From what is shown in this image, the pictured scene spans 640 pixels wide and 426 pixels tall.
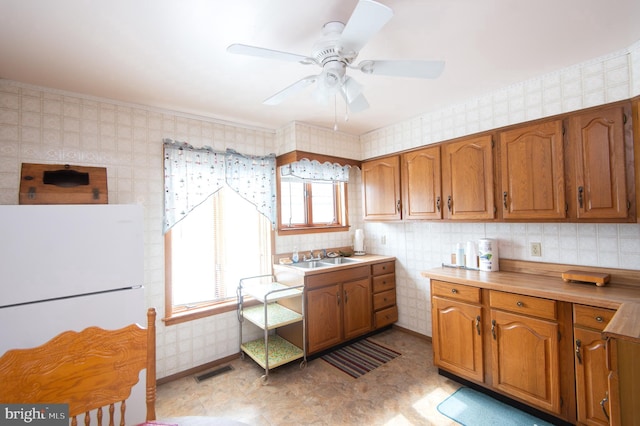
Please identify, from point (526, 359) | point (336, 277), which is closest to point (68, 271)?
point (336, 277)

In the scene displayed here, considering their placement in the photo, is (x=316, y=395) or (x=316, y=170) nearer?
(x=316, y=395)

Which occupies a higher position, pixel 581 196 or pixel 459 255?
pixel 581 196

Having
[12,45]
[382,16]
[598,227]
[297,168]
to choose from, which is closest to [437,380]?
[598,227]

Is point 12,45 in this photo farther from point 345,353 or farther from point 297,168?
point 345,353

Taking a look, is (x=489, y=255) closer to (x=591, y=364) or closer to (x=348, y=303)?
(x=591, y=364)

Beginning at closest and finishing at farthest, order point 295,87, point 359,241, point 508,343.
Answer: point 295,87
point 508,343
point 359,241

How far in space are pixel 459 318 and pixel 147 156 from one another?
2.98 metres

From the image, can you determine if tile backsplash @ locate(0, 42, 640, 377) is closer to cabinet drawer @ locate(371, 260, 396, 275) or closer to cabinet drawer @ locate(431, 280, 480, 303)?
cabinet drawer @ locate(371, 260, 396, 275)

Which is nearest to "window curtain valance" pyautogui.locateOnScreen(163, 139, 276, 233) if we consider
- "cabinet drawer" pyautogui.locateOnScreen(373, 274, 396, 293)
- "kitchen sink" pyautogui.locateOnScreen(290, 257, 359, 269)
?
"kitchen sink" pyautogui.locateOnScreen(290, 257, 359, 269)

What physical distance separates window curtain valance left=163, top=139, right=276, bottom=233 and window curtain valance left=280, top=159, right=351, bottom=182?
7.9 inches

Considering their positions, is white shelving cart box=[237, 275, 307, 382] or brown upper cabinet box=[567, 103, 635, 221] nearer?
brown upper cabinet box=[567, 103, 635, 221]

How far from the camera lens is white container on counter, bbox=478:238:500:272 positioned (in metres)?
2.52

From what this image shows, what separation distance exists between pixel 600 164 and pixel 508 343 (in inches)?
53.4

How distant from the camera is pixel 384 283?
3424 millimetres
